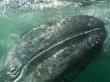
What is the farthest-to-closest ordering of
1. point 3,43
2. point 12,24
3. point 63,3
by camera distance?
point 12,24 → point 63,3 → point 3,43

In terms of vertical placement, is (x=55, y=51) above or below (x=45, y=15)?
above

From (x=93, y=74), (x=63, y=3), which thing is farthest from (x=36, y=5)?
(x=93, y=74)

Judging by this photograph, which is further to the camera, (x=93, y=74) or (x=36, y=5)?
(x=36, y=5)

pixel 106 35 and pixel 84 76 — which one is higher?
pixel 106 35

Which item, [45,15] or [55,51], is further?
[45,15]

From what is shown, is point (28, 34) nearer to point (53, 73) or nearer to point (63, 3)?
point (53, 73)
